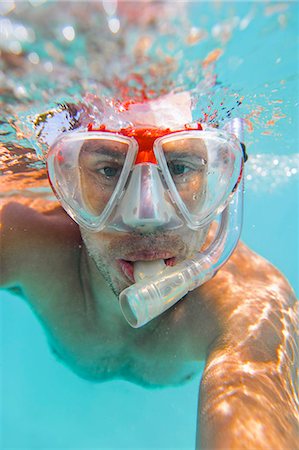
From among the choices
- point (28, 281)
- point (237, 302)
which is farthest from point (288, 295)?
point (28, 281)

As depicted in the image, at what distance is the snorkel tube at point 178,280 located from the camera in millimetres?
2109

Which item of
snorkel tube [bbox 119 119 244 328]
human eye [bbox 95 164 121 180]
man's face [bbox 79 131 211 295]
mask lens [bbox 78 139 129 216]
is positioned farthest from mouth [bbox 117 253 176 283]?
human eye [bbox 95 164 121 180]

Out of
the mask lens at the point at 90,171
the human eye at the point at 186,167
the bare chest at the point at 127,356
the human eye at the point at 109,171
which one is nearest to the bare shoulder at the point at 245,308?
the bare chest at the point at 127,356

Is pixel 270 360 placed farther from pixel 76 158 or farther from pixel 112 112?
pixel 112 112

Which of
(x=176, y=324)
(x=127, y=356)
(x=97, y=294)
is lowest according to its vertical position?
(x=127, y=356)

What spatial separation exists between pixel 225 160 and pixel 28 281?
2.26 m

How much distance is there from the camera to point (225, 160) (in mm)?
2898

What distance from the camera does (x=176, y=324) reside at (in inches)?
130

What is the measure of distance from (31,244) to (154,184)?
1774 millimetres

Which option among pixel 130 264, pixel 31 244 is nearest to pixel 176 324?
pixel 130 264

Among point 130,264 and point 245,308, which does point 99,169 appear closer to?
point 130,264

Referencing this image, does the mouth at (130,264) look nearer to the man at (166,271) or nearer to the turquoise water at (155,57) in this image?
the man at (166,271)

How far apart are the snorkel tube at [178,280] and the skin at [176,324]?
0.15m

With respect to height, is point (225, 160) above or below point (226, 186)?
above
